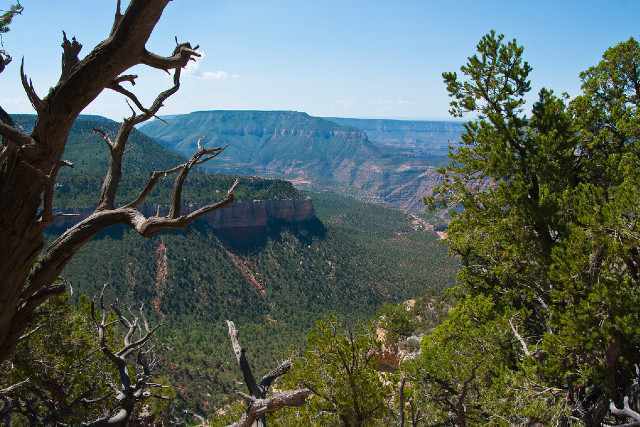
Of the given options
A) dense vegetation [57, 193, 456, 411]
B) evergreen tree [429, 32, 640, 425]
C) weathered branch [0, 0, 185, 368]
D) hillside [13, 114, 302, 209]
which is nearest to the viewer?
weathered branch [0, 0, 185, 368]

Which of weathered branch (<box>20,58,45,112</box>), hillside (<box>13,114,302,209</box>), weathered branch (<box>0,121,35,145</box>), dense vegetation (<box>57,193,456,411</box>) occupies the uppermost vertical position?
weathered branch (<box>20,58,45,112</box>)

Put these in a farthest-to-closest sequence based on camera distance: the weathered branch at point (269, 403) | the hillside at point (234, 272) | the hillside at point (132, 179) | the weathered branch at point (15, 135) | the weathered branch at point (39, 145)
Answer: the hillside at point (132, 179)
the hillside at point (234, 272)
the weathered branch at point (269, 403)
the weathered branch at point (39, 145)
the weathered branch at point (15, 135)

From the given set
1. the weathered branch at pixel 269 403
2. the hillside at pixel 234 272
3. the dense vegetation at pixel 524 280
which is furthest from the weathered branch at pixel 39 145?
the hillside at pixel 234 272

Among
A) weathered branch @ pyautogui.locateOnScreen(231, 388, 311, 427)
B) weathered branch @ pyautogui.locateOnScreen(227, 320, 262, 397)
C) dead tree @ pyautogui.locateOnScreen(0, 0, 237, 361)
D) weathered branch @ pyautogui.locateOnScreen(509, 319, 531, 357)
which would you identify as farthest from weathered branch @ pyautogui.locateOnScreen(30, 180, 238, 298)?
weathered branch @ pyautogui.locateOnScreen(509, 319, 531, 357)

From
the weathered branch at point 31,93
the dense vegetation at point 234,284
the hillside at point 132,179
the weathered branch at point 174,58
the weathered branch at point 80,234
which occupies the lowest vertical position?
the dense vegetation at point 234,284

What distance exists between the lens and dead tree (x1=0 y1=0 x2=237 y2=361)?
3357 millimetres

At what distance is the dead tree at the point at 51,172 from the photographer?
3.36 metres

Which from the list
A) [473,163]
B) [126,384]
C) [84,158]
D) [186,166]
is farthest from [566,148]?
[84,158]

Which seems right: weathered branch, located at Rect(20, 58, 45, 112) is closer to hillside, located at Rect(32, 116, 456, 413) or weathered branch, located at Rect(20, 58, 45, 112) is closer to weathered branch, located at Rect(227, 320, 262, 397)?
weathered branch, located at Rect(227, 320, 262, 397)

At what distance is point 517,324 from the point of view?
9.30 metres

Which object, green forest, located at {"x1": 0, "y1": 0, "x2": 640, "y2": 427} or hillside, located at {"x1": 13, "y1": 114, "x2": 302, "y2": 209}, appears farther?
hillside, located at {"x1": 13, "y1": 114, "x2": 302, "y2": 209}

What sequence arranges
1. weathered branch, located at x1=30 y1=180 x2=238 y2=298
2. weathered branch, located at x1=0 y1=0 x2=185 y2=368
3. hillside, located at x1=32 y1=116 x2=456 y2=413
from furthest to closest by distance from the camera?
hillside, located at x1=32 y1=116 x2=456 y2=413 < weathered branch, located at x1=30 y1=180 x2=238 y2=298 < weathered branch, located at x1=0 y1=0 x2=185 y2=368

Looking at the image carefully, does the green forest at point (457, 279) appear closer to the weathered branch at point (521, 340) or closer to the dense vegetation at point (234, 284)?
the weathered branch at point (521, 340)

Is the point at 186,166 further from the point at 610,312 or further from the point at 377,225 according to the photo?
the point at 377,225
